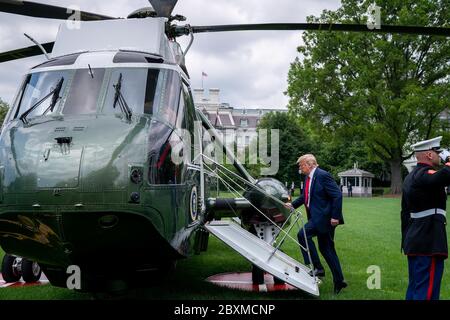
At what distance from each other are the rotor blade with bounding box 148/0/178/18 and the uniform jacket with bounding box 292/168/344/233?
3.40 meters

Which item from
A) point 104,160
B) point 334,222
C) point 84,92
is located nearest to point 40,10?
point 84,92

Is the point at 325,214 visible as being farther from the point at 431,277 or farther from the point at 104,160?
the point at 104,160

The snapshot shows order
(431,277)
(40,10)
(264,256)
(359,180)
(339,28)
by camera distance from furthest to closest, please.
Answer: (359,180) < (40,10) < (264,256) < (339,28) < (431,277)

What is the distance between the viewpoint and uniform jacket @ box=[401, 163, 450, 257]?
17.2 feet

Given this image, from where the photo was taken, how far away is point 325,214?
7156mm

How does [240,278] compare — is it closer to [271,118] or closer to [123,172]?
[123,172]

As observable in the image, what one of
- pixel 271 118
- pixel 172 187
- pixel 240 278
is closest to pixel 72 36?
pixel 172 187

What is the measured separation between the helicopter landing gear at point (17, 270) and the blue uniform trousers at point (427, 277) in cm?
584

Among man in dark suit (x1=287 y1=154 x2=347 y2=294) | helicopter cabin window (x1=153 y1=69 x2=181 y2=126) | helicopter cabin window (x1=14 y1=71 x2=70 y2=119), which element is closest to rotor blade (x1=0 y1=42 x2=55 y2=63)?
helicopter cabin window (x1=14 y1=71 x2=70 y2=119)

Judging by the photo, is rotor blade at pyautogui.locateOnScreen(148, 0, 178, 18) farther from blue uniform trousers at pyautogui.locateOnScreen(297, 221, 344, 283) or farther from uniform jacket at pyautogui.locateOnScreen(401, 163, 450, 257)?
uniform jacket at pyautogui.locateOnScreen(401, 163, 450, 257)

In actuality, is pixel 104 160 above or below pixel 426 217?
above

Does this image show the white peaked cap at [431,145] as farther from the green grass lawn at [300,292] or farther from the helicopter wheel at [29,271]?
the helicopter wheel at [29,271]

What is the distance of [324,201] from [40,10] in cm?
510

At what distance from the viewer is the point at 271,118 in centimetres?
6212
